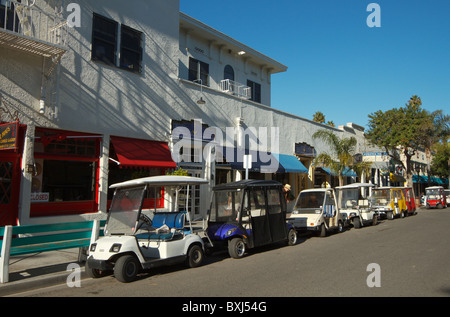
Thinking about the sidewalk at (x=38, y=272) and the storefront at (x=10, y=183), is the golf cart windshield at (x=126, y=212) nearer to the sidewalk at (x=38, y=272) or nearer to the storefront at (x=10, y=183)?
the sidewalk at (x=38, y=272)

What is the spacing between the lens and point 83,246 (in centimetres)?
841

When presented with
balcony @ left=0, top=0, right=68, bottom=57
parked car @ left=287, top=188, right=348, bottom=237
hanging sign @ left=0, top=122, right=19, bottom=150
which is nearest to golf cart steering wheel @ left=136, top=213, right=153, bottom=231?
hanging sign @ left=0, top=122, right=19, bottom=150

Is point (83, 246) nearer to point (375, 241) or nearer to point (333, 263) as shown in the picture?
point (333, 263)

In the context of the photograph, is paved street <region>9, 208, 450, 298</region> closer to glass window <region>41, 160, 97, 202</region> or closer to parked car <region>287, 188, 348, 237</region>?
parked car <region>287, 188, 348, 237</region>

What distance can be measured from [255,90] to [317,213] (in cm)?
1253

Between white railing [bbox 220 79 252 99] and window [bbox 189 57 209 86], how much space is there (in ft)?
4.24

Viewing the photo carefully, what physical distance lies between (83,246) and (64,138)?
4779 mm

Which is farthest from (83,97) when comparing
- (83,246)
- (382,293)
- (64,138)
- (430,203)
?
(430,203)

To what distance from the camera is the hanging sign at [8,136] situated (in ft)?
28.6

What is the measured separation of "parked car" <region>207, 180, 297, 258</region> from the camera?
30.3ft

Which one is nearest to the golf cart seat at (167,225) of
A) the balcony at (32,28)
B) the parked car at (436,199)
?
the balcony at (32,28)

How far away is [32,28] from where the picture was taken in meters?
10.9

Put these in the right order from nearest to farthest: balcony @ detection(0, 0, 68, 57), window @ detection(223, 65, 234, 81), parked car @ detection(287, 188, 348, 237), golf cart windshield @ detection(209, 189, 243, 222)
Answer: golf cart windshield @ detection(209, 189, 243, 222)
balcony @ detection(0, 0, 68, 57)
parked car @ detection(287, 188, 348, 237)
window @ detection(223, 65, 234, 81)

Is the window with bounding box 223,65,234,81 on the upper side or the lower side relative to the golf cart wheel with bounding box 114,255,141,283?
upper
